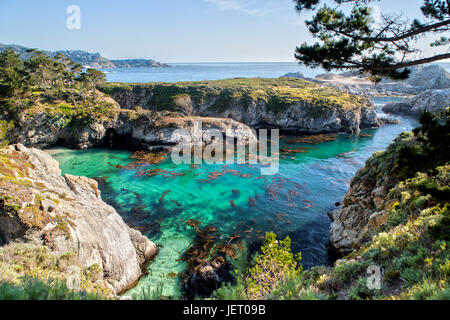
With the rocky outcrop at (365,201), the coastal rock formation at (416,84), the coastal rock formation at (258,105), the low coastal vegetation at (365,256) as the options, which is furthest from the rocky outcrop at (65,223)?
the coastal rock formation at (416,84)

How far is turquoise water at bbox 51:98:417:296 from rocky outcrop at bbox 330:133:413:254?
5.94 feet

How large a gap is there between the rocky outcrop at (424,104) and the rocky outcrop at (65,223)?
93905 mm

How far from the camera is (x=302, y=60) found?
1355 centimetres

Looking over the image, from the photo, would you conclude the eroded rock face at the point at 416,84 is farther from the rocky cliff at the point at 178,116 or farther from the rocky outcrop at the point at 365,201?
the rocky outcrop at the point at 365,201

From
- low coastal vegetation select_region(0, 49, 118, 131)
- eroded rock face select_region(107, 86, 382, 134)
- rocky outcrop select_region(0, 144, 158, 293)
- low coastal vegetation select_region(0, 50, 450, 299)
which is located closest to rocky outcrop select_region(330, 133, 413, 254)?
low coastal vegetation select_region(0, 50, 450, 299)

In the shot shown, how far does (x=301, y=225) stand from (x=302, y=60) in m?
14.7

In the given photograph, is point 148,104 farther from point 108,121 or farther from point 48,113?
point 48,113

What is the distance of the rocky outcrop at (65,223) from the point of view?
10.3m

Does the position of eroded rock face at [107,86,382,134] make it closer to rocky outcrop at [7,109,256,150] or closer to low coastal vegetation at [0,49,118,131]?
low coastal vegetation at [0,49,118,131]

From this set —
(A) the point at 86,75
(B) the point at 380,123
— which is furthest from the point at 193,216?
(B) the point at 380,123

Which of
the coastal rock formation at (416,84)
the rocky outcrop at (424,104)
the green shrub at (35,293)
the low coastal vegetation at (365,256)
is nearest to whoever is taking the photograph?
the green shrub at (35,293)

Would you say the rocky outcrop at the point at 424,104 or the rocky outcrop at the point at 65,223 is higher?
the rocky outcrop at the point at 424,104

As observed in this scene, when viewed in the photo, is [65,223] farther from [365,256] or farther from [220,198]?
[220,198]
